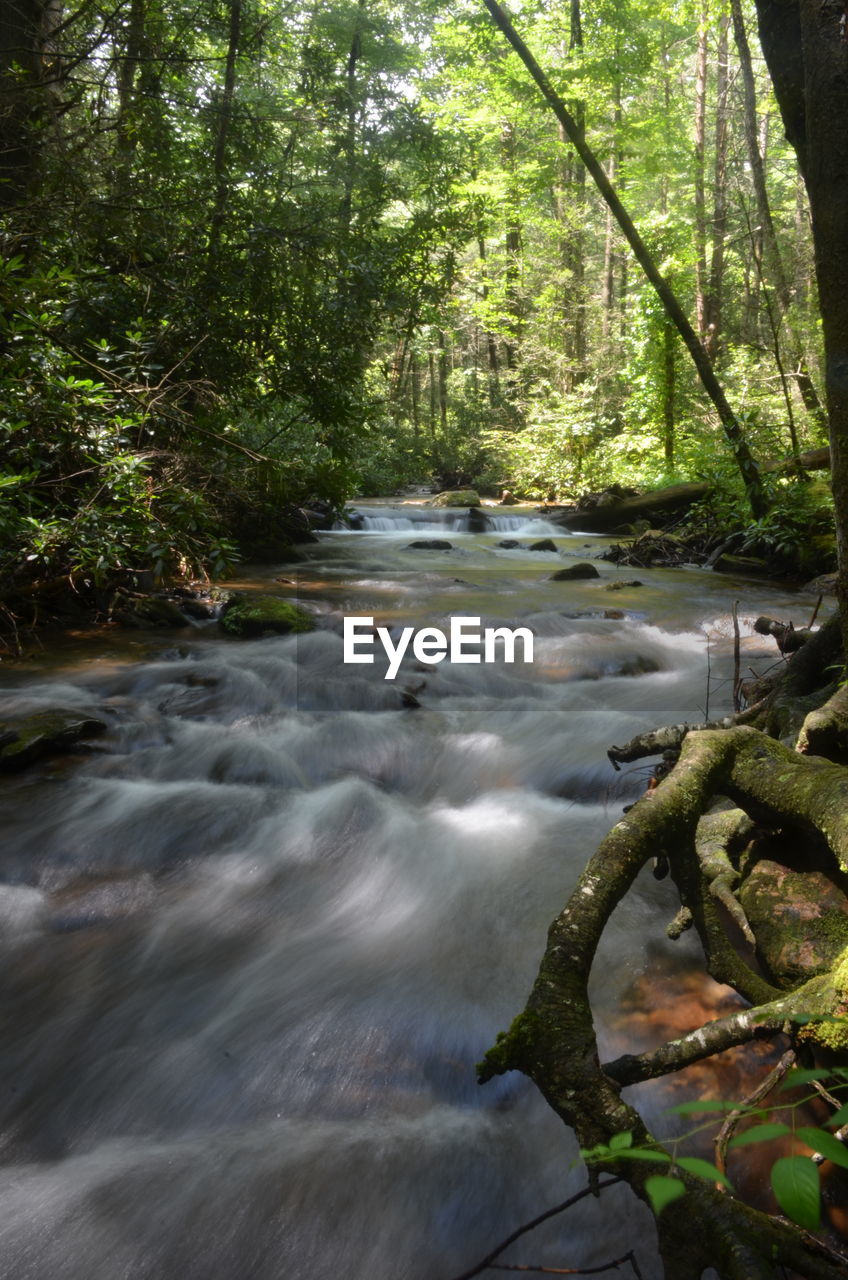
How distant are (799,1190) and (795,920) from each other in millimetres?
1789

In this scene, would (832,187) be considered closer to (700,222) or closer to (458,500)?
(700,222)

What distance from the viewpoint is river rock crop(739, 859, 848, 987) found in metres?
2.31

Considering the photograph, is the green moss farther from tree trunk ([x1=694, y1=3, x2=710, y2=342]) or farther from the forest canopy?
tree trunk ([x1=694, y1=3, x2=710, y2=342])

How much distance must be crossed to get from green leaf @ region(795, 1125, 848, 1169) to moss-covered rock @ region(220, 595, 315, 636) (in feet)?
24.4

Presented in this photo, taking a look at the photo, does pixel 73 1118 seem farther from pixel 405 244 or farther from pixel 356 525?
pixel 356 525

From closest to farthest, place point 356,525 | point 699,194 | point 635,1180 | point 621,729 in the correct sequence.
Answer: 1. point 635,1180
2. point 621,729
3. point 356,525
4. point 699,194

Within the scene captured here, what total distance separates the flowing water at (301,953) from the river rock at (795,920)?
2.03 ft

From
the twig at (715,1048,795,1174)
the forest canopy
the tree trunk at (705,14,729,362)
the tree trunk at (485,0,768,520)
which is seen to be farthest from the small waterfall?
the twig at (715,1048,795,1174)

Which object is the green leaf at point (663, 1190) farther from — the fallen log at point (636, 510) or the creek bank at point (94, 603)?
the fallen log at point (636, 510)

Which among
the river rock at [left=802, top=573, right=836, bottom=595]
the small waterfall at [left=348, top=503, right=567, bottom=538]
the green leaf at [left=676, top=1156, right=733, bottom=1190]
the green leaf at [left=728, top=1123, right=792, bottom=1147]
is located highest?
the small waterfall at [left=348, top=503, right=567, bottom=538]

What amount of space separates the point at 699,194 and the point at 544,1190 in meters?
22.8

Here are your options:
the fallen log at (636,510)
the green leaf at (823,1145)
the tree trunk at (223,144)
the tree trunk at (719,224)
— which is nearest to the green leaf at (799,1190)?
the green leaf at (823,1145)

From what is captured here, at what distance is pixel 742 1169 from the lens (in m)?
2.12

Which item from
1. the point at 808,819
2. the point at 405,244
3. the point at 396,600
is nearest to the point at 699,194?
the point at 405,244
